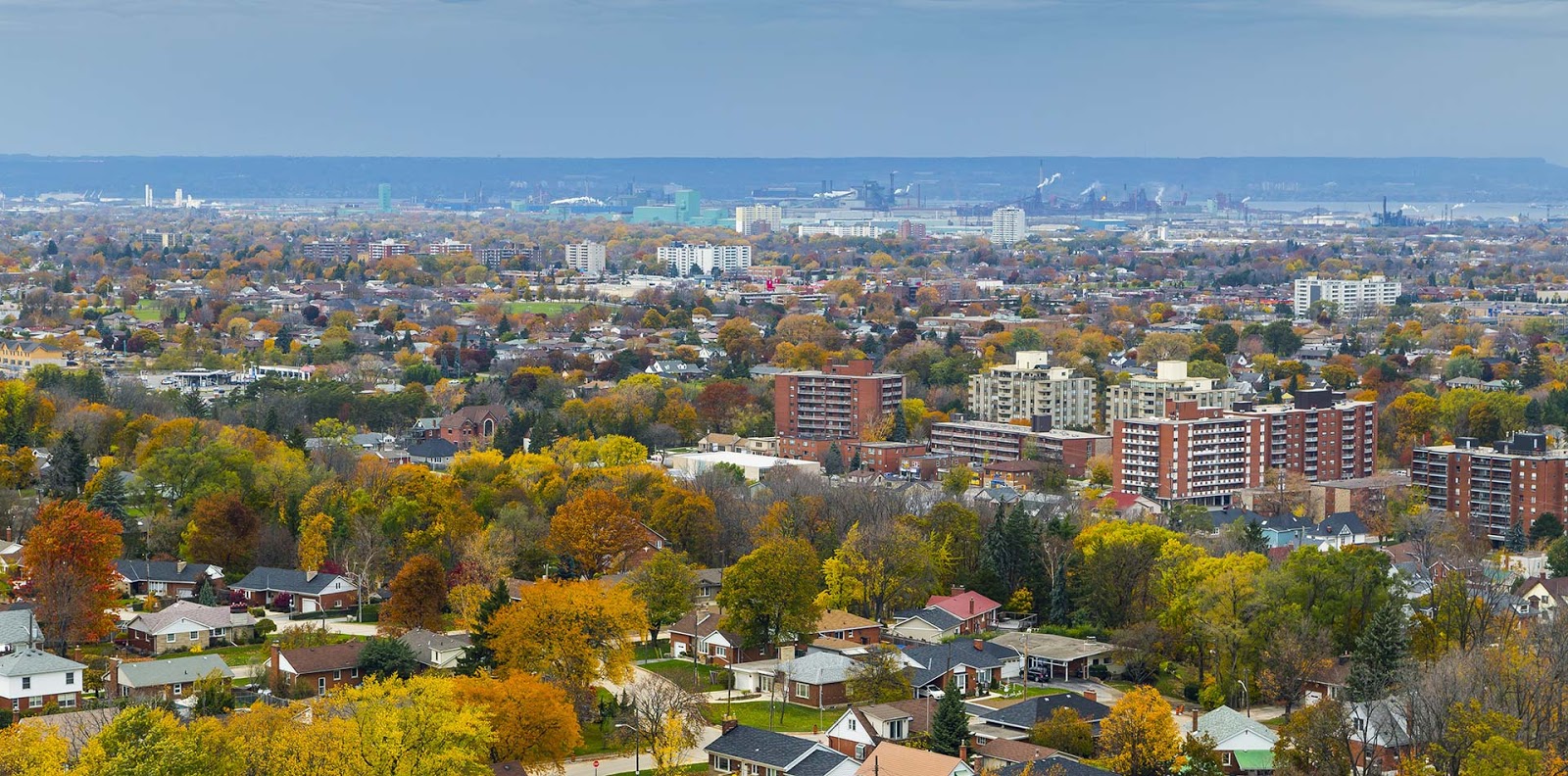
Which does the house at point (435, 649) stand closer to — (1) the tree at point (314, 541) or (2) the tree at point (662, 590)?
(2) the tree at point (662, 590)

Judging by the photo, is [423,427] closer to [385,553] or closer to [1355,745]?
[385,553]

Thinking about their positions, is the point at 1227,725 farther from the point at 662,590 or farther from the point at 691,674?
the point at 662,590

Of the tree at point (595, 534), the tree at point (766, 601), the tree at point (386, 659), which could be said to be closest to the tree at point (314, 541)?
the tree at point (595, 534)

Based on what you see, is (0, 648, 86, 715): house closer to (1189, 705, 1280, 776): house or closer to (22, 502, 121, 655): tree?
(22, 502, 121, 655): tree

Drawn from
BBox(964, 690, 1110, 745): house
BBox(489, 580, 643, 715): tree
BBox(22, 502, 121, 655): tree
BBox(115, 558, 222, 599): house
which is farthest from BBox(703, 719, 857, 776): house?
BBox(115, 558, 222, 599): house

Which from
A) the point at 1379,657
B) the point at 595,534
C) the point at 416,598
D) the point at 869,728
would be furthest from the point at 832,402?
the point at 869,728

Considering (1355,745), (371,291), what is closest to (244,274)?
(371,291)
